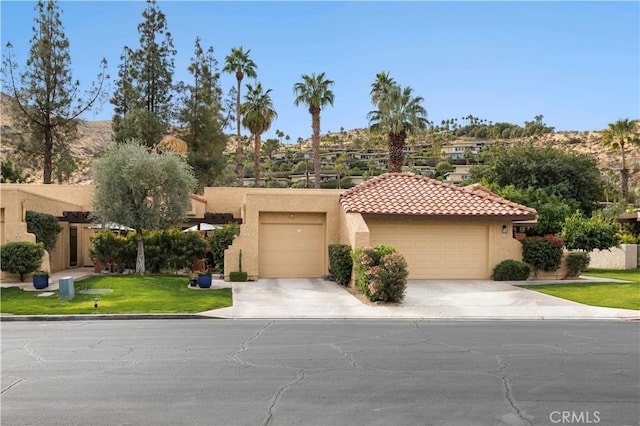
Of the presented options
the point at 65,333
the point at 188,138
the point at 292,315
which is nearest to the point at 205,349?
the point at 65,333

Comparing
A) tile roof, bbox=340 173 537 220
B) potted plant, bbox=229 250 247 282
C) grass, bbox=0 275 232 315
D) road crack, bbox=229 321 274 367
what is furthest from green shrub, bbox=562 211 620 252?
road crack, bbox=229 321 274 367

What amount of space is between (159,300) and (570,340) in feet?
39.6

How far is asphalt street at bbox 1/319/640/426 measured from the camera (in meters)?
7.12

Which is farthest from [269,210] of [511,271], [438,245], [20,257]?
[511,271]

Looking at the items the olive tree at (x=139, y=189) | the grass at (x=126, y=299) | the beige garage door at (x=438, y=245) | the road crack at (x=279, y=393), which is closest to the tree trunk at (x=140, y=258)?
the olive tree at (x=139, y=189)

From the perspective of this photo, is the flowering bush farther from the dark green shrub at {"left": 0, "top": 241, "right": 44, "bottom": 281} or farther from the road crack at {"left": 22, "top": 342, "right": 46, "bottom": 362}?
the dark green shrub at {"left": 0, "top": 241, "right": 44, "bottom": 281}

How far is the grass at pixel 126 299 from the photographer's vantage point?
1694 cm

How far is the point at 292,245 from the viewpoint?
2594 centimetres

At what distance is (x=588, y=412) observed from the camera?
23.8ft

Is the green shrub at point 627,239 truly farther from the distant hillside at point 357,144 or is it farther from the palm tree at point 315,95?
the distant hillside at point 357,144

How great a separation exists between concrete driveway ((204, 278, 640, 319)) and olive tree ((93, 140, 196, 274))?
17.1 ft

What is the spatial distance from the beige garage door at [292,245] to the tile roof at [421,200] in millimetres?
1983

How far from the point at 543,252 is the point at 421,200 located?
5525 millimetres

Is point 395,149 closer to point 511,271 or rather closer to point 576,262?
point 576,262
